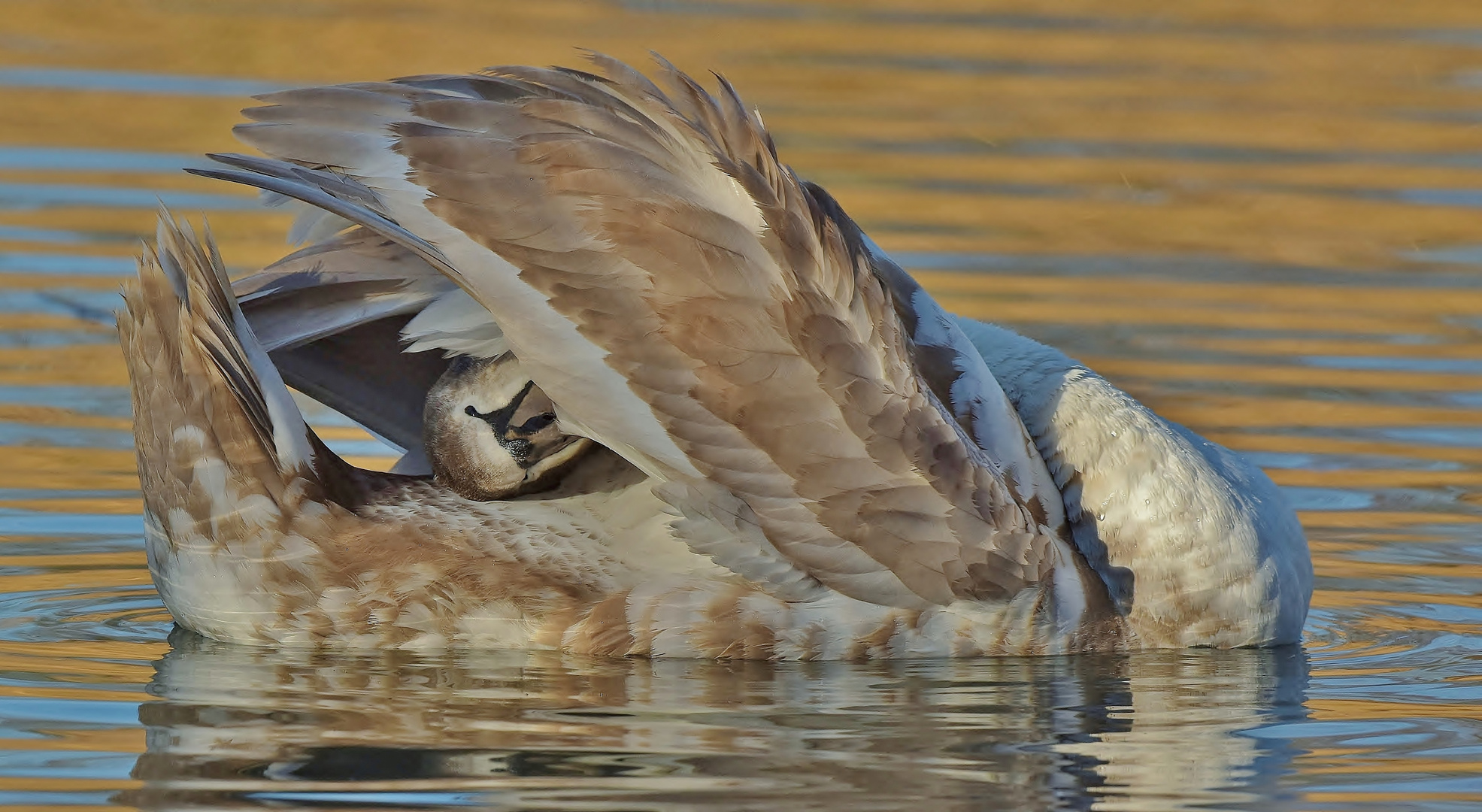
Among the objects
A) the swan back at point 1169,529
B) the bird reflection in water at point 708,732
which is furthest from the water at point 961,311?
the swan back at point 1169,529

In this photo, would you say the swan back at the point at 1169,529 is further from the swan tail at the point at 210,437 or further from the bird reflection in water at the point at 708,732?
the swan tail at the point at 210,437

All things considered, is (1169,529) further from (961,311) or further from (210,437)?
(961,311)

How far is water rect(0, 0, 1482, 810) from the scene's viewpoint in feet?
15.5

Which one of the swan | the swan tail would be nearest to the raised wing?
the swan

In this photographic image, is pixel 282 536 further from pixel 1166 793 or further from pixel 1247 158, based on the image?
pixel 1247 158

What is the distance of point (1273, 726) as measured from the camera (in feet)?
17.0

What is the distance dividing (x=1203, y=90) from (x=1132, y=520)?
26.3ft

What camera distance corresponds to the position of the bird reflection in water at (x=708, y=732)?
177 inches

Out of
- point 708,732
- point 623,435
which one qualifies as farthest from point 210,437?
point 708,732

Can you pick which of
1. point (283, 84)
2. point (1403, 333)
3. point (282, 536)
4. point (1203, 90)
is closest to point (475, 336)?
point (282, 536)

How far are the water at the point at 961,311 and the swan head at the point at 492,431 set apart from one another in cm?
38

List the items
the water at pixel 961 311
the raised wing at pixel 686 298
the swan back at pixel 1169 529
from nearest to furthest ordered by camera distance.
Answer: the water at pixel 961 311 < the raised wing at pixel 686 298 < the swan back at pixel 1169 529

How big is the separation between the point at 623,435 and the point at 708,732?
61 centimetres

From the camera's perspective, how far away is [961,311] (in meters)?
9.04
